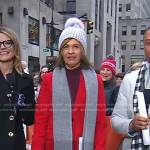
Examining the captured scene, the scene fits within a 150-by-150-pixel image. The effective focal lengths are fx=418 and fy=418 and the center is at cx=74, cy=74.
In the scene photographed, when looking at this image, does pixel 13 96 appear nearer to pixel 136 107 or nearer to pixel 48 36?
pixel 136 107

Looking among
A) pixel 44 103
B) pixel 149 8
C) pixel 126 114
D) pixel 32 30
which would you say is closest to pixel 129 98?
pixel 126 114

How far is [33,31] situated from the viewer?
1345 inches

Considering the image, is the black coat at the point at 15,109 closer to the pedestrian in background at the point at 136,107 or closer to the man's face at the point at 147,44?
the pedestrian in background at the point at 136,107

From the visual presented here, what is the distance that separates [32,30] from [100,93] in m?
30.7

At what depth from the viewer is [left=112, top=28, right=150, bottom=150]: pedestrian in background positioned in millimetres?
2990

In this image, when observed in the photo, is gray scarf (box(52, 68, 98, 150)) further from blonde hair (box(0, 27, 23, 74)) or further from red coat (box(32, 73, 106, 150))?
blonde hair (box(0, 27, 23, 74))

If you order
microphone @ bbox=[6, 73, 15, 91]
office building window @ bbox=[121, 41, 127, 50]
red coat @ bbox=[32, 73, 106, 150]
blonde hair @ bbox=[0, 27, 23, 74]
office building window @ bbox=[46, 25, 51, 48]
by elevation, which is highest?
office building window @ bbox=[121, 41, 127, 50]

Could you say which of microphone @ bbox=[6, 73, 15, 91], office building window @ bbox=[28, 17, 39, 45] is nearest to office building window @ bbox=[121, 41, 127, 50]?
office building window @ bbox=[28, 17, 39, 45]

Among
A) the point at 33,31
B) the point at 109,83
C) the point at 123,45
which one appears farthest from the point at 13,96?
the point at 123,45

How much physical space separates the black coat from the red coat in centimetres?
19

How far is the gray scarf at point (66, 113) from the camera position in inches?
139

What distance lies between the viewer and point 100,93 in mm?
3672

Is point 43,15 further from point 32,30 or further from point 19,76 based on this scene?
point 19,76

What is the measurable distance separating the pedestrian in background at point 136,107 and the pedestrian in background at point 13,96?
2.80 feet
